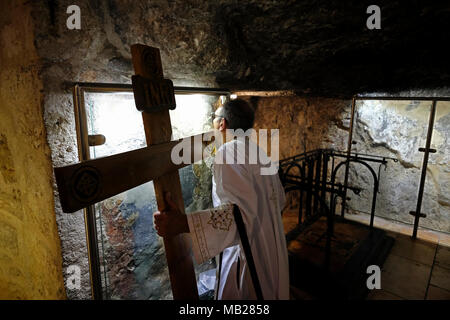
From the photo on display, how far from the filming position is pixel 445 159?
A: 388 cm

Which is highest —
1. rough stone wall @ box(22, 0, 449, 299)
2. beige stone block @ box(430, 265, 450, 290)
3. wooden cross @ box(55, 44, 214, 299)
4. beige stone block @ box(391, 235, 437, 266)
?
rough stone wall @ box(22, 0, 449, 299)

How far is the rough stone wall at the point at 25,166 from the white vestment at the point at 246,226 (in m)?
0.88

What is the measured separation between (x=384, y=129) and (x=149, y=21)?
4268 mm

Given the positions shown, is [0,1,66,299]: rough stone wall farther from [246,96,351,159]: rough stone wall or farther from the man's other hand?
[246,96,351,159]: rough stone wall

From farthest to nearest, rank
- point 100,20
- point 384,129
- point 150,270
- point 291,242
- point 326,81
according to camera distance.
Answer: point 384,129
point 326,81
point 291,242
point 150,270
point 100,20

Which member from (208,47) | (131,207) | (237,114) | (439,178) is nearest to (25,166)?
(131,207)

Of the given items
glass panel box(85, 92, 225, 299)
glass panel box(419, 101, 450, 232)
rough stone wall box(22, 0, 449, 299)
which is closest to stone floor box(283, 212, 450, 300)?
glass panel box(419, 101, 450, 232)

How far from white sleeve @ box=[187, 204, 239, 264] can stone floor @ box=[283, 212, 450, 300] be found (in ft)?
6.17

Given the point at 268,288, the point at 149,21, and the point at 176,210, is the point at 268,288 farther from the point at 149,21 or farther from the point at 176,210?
the point at 149,21

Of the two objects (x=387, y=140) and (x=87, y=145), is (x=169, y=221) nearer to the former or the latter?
(x=87, y=145)

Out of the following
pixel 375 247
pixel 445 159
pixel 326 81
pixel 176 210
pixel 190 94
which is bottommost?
pixel 375 247

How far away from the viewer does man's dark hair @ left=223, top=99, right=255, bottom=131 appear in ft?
5.57

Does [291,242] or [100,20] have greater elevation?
[100,20]
